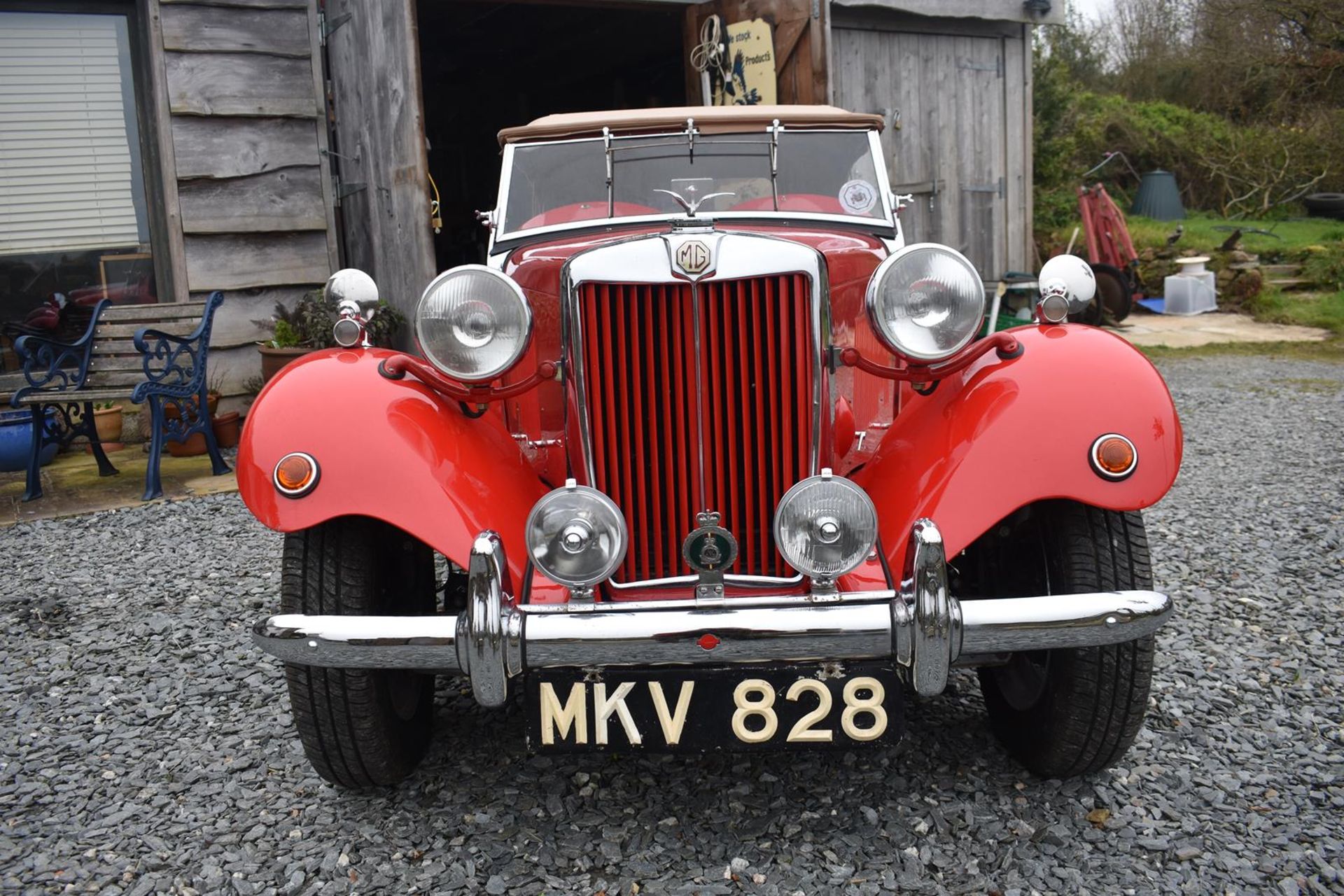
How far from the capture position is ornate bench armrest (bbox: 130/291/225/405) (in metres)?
5.12

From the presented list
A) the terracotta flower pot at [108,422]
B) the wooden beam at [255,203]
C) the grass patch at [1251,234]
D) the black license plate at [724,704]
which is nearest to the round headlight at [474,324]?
the black license plate at [724,704]

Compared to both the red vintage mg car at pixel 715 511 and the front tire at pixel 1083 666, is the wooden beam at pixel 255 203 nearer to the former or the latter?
the red vintage mg car at pixel 715 511

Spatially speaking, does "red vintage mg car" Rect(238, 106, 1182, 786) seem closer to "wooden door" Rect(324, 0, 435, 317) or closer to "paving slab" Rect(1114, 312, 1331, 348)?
"wooden door" Rect(324, 0, 435, 317)

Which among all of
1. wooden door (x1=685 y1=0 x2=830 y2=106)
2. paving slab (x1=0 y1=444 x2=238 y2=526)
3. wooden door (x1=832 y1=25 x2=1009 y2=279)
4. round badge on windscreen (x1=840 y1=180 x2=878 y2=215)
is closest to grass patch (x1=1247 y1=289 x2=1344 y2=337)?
wooden door (x1=832 y1=25 x2=1009 y2=279)

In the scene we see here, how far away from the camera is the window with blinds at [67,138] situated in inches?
243

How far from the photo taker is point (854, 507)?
6.43ft

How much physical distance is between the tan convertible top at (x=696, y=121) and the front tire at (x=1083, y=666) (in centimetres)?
135

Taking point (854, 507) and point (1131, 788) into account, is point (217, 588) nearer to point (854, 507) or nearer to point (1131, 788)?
point (854, 507)

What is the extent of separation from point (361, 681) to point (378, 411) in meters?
0.56

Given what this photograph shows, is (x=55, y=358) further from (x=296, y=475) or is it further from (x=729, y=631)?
(x=729, y=631)

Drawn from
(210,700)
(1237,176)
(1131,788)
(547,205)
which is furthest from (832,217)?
(1237,176)

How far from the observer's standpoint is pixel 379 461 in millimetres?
2186

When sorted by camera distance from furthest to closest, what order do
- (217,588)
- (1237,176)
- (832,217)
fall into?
1. (1237,176)
2. (217,588)
3. (832,217)

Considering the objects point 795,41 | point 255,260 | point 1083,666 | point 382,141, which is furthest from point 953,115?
point 1083,666
